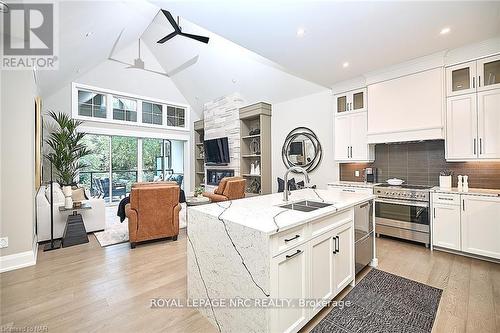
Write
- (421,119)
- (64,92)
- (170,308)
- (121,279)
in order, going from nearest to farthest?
(170,308)
(121,279)
(421,119)
(64,92)

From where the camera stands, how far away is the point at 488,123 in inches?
118

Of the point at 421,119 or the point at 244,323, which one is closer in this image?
the point at 244,323

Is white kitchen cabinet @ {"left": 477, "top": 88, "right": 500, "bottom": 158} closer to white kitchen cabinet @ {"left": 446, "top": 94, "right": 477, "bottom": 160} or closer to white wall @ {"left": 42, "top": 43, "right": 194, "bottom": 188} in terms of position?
white kitchen cabinet @ {"left": 446, "top": 94, "right": 477, "bottom": 160}

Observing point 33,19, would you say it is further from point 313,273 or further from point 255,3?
point 313,273

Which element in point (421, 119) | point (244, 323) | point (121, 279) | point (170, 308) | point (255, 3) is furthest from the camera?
point (421, 119)

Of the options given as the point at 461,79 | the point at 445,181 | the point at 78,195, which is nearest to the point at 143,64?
the point at 78,195

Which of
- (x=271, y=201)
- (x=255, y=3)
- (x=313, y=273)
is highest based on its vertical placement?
(x=255, y=3)

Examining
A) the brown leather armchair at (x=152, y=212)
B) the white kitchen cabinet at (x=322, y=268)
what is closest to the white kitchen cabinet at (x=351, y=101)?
the white kitchen cabinet at (x=322, y=268)

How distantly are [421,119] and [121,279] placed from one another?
185 inches

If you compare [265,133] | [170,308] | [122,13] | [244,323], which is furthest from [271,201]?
[122,13]

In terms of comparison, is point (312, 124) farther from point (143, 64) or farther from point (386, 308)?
point (143, 64)

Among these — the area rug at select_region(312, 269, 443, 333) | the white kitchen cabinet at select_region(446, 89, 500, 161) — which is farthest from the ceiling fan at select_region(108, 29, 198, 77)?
the area rug at select_region(312, 269, 443, 333)

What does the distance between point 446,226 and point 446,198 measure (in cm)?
40

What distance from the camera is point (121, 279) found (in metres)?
2.55
